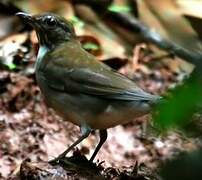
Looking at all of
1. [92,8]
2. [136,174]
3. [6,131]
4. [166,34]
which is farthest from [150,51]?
[136,174]

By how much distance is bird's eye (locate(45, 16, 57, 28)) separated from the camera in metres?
4.54

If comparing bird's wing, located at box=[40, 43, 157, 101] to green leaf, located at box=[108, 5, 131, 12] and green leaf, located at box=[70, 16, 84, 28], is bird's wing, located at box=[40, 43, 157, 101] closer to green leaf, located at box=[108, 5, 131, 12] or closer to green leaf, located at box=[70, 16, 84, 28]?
green leaf, located at box=[70, 16, 84, 28]

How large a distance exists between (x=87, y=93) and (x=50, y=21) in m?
0.83

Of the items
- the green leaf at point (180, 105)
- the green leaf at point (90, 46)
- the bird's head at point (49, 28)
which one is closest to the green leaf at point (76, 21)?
the green leaf at point (90, 46)

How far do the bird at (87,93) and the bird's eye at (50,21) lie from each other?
0.32 meters

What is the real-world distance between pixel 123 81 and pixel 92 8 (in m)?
3.84

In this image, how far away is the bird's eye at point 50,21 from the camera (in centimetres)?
454

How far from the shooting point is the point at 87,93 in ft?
13.2

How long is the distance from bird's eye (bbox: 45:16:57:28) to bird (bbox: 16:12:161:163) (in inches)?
12.6

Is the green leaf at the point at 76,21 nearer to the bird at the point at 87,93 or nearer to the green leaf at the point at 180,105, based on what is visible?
the bird at the point at 87,93

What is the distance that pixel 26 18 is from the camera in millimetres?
4496

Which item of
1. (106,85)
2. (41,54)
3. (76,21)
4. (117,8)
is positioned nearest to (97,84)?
(106,85)

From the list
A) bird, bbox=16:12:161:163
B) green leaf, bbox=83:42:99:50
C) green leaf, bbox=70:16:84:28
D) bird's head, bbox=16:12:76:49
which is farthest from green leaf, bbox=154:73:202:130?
green leaf, bbox=70:16:84:28

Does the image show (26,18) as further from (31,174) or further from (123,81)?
(31,174)
